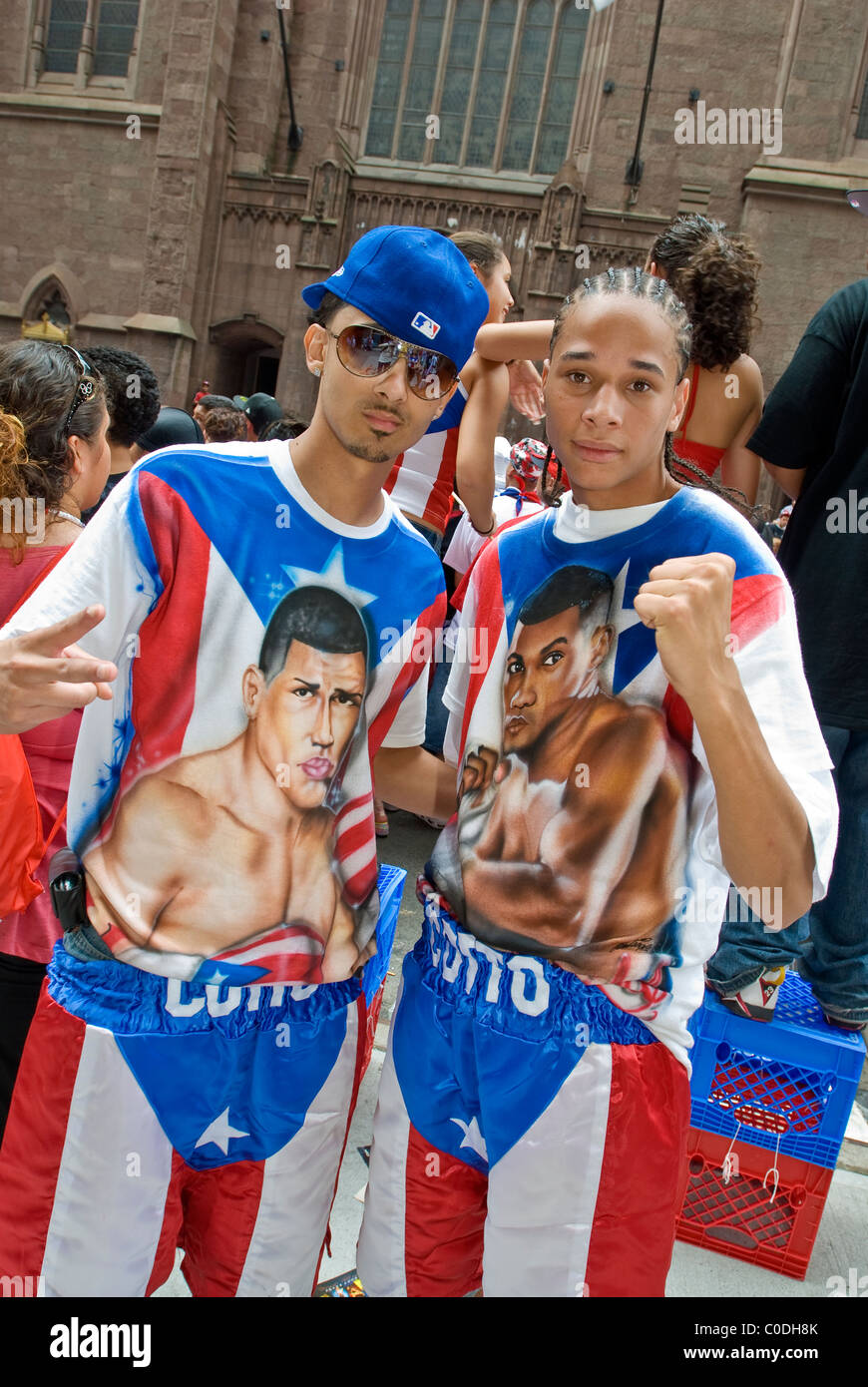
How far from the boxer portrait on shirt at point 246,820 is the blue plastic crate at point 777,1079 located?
1460 mm

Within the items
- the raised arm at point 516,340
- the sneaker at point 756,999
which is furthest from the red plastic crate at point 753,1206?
the raised arm at point 516,340

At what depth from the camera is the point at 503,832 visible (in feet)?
5.20

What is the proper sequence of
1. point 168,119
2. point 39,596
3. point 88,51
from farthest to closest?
point 88,51 < point 168,119 < point 39,596

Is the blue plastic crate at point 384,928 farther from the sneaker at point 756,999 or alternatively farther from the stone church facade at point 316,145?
the stone church facade at point 316,145

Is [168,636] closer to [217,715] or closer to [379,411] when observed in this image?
[217,715]

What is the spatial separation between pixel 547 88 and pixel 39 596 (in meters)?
19.0

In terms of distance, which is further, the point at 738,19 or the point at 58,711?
the point at 738,19

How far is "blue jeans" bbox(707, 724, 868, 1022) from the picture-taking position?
2643 mm

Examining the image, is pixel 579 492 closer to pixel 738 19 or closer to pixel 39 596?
pixel 39 596

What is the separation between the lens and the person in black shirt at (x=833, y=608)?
265 centimetres

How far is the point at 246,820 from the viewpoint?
1564 millimetres

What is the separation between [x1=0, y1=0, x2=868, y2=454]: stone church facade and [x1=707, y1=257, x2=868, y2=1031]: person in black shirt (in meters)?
13.8

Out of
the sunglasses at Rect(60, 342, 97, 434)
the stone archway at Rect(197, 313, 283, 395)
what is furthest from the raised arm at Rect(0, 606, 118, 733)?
the stone archway at Rect(197, 313, 283, 395)

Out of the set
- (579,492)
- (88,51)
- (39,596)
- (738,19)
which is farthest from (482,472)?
(88,51)
